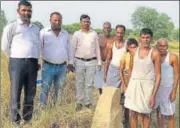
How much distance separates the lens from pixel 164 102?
20.9ft

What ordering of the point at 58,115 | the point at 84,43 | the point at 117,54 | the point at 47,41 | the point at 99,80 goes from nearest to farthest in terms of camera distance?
the point at 58,115
the point at 47,41
the point at 117,54
the point at 84,43
the point at 99,80

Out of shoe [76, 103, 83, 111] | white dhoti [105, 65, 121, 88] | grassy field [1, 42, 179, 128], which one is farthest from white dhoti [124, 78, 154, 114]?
shoe [76, 103, 83, 111]

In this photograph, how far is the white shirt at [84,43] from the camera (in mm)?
6980

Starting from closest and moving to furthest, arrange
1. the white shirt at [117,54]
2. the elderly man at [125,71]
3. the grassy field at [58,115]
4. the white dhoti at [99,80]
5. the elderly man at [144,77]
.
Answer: the elderly man at [144,77]
the grassy field at [58,115]
the elderly man at [125,71]
the white shirt at [117,54]
the white dhoti at [99,80]

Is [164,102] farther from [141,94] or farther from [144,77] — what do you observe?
[144,77]

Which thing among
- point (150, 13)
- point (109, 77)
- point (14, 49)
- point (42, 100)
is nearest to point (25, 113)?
point (42, 100)

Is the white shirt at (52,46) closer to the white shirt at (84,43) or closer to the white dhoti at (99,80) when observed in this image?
the white shirt at (84,43)

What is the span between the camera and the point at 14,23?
5.73 m

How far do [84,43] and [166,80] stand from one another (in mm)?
1534

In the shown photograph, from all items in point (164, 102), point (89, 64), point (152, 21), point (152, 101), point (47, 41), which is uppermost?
point (152, 21)

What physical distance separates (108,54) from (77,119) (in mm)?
1184

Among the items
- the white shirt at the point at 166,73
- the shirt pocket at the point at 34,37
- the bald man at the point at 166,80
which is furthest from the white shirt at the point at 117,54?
the shirt pocket at the point at 34,37

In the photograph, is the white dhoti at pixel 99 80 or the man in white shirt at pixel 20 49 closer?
the man in white shirt at pixel 20 49

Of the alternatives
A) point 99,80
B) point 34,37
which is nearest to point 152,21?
point 99,80
